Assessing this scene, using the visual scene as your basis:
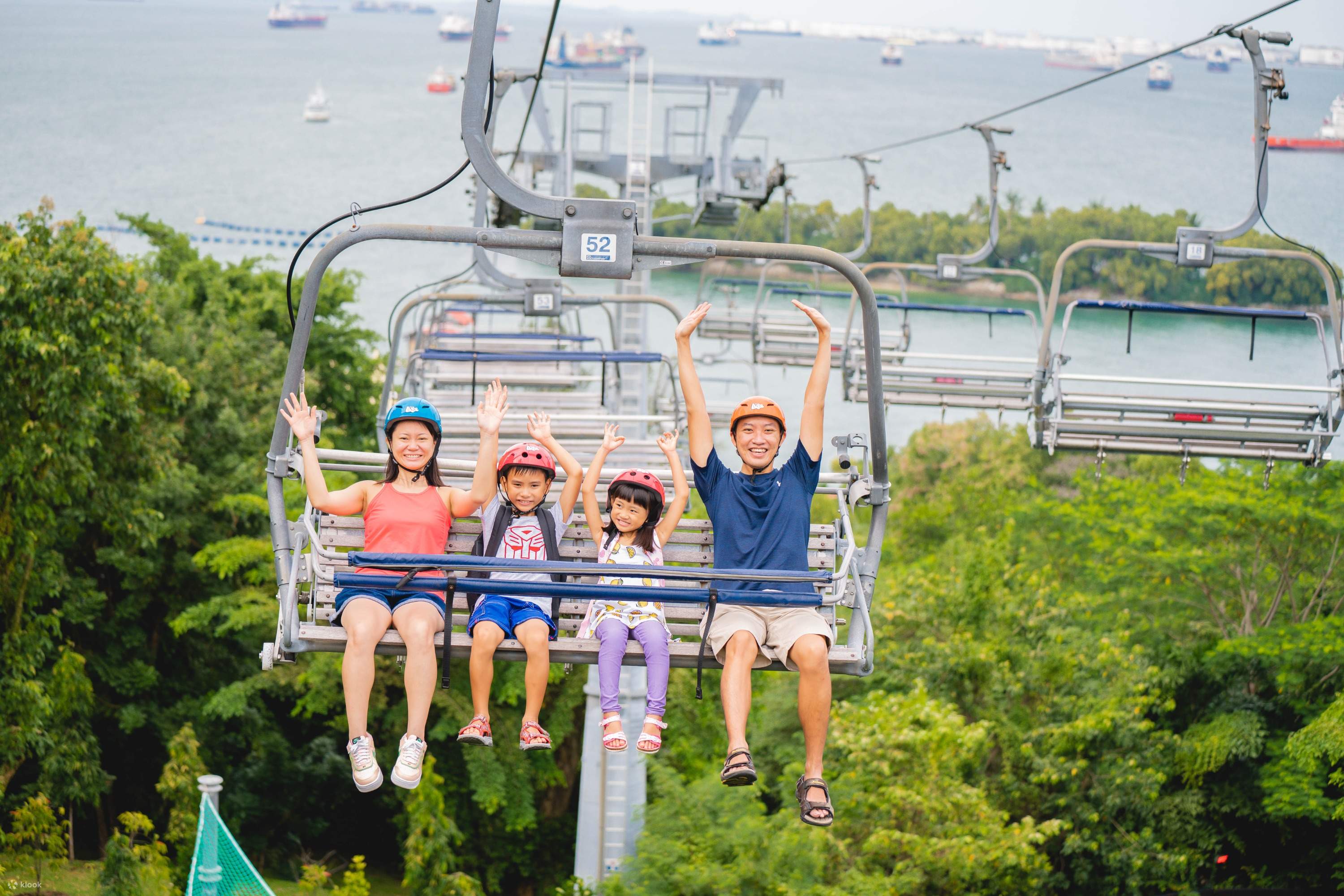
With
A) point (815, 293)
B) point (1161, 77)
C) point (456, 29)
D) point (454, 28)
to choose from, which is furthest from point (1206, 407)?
point (454, 28)

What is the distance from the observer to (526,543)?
5477 millimetres

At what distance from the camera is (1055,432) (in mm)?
8000

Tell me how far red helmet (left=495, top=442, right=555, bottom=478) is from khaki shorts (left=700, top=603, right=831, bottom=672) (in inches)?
35.1

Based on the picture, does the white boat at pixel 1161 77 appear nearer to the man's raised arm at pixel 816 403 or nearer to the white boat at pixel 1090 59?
the white boat at pixel 1090 59

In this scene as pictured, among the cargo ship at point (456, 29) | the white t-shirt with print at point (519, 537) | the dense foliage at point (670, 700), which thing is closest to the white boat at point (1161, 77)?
the cargo ship at point (456, 29)

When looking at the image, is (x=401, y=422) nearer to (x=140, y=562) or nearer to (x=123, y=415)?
(x=123, y=415)

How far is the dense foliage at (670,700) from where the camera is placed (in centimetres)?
1234

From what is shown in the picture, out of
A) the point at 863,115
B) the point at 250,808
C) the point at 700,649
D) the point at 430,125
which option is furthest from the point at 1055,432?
the point at 863,115

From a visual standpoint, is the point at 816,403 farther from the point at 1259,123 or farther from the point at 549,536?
the point at 1259,123

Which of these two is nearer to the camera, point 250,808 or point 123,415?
point 123,415

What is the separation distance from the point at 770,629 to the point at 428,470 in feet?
4.83

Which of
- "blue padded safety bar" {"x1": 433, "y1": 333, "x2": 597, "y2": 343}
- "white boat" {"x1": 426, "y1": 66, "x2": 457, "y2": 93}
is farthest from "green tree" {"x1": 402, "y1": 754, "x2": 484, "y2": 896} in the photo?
"white boat" {"x1": 426, "y1": 66, "x2": 457, "y2": 93}

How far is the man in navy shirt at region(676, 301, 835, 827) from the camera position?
4914 millimetres

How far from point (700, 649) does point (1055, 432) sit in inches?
148
